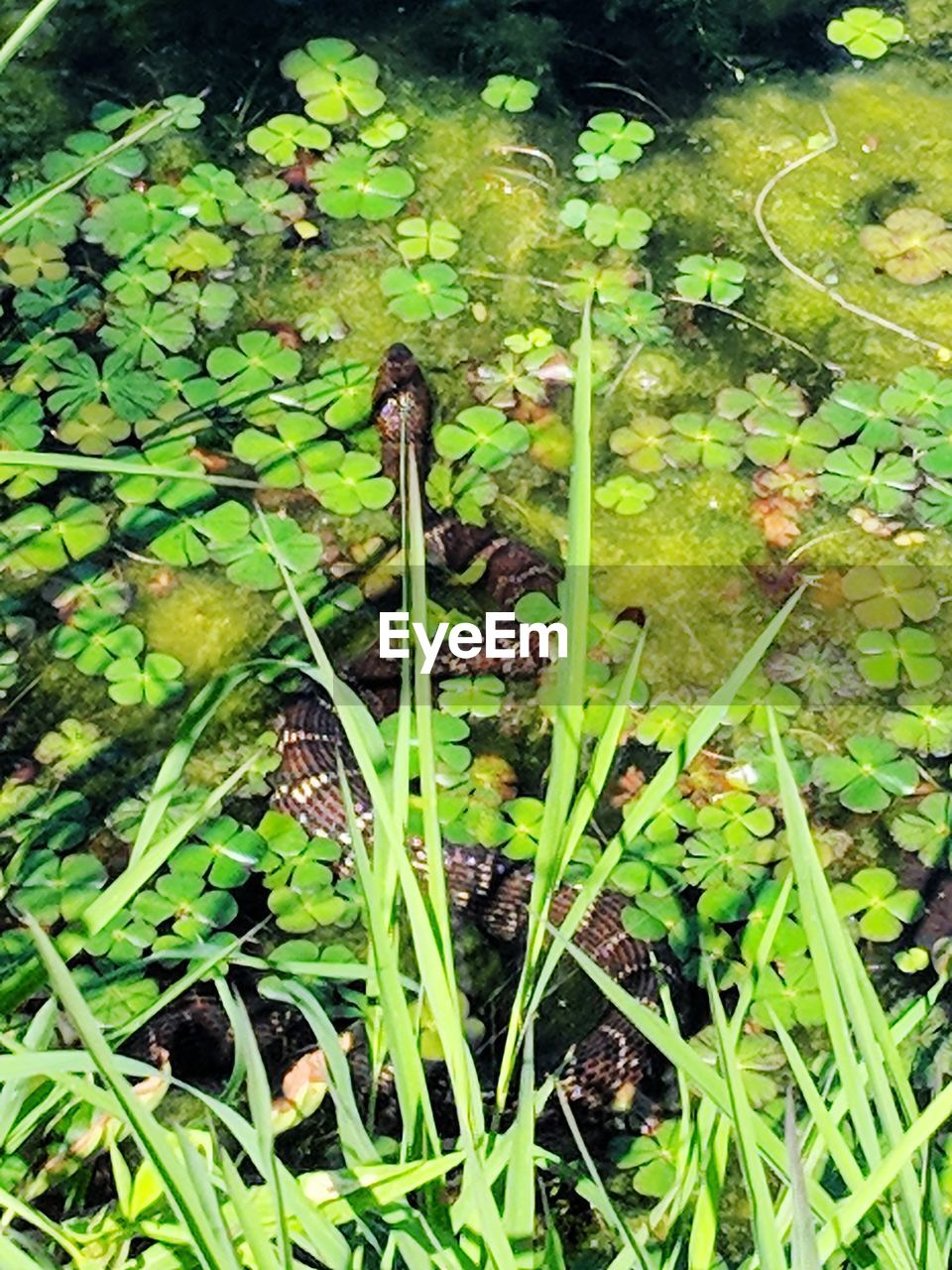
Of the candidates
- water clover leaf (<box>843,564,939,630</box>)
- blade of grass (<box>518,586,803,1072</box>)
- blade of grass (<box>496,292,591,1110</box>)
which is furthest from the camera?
water clover leaf (<box>843,564,939,630</box>)

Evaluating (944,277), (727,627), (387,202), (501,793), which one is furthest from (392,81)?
(501,793)

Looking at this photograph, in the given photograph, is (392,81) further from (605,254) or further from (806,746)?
(806,746)

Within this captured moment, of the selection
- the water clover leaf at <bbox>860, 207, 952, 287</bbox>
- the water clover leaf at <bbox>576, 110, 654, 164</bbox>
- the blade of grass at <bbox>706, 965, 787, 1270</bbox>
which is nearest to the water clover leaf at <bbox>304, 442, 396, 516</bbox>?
the water clover leaf at <bbox>576, 110, 654, 164</bbox>

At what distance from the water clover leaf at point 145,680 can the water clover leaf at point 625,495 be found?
3.56 feet

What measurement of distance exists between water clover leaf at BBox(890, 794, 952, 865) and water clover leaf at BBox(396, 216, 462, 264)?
6.30 ft

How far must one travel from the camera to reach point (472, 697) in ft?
11.6

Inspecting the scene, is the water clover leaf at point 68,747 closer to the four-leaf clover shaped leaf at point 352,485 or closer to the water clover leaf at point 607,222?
the four-leaf clover shaped leaf at point 352,485

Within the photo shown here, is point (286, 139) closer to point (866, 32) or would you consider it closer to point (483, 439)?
point (483, 439)

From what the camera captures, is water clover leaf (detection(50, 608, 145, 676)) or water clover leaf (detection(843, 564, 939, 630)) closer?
water clover leaf (detection(50, 608, 145, 676))

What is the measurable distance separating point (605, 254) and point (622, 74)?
756mm

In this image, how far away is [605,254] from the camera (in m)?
4.39

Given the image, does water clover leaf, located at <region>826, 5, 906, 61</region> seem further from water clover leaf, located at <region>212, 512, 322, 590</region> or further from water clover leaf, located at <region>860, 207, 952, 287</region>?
water clover leaf, located at <region>212, 512, 322, 590</region>

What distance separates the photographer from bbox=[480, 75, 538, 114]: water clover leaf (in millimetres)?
4676

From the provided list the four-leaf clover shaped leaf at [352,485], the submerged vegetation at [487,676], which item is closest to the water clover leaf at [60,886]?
the submerged vegetation at [487,676]
